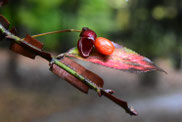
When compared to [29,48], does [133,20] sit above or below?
below

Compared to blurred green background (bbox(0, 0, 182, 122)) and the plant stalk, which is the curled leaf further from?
blurred green background (bbox(0, 0, 182, 122))

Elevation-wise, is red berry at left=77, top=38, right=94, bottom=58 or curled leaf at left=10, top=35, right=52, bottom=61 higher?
curled leaf at left=10, top=35, right=52, bottom=61

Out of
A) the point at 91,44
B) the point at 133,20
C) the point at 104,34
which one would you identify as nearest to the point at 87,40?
the point at 91,44

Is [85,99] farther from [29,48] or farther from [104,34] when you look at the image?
[29,48]

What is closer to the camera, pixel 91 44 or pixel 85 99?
pixel 91 44

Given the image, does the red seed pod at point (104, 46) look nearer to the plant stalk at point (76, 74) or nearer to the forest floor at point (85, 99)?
the plant stalk at point (76, 74)

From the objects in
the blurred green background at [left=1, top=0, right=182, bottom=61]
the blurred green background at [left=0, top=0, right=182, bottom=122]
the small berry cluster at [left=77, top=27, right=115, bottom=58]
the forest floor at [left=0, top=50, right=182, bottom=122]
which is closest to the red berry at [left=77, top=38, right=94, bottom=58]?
the small berry cluster at [left=77, top=27, right=115, bottom=58]

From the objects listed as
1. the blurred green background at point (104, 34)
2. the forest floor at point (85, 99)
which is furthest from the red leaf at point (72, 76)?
the forest floor at point (85, 99)

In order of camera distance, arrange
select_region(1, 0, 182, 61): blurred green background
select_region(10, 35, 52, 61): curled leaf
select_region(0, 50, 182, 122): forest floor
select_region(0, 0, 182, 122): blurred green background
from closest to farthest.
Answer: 1. select_region(10, 35, 52, 61): curled leaf
2. select_region(0, 50, 182, 122): forest floor
3. select_region(0, 0, 182, 122): blurred green background
4. select_region(1, 0, 182, 61): blurred green background
